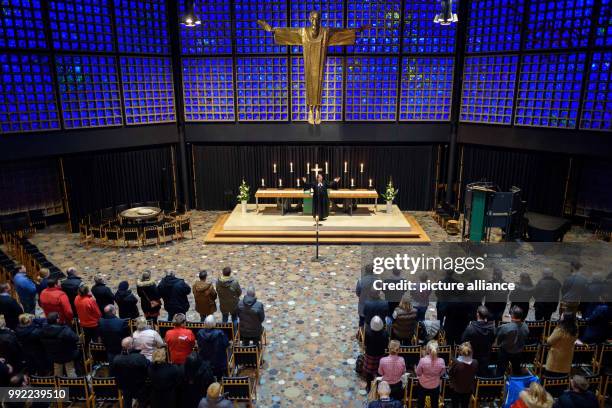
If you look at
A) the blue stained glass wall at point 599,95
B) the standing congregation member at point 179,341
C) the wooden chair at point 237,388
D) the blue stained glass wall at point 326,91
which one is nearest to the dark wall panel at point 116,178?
the blue stained glass wall at point 326,91

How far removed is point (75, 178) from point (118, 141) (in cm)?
196

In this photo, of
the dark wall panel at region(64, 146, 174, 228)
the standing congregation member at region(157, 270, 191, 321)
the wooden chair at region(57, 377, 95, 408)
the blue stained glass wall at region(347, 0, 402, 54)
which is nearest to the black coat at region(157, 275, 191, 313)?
the standing congregation member at region(157, 270, 191, 321)

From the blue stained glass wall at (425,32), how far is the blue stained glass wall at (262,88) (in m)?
4.71

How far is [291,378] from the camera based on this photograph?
8.48 metres

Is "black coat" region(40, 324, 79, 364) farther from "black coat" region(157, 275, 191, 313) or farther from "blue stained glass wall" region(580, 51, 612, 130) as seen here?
"blue stained glass wall" region(580, 51, 612, 130)

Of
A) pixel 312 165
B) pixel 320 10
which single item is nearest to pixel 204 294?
pixel 312 165

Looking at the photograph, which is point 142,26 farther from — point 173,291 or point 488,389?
point 488,389

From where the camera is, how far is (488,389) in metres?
6.88

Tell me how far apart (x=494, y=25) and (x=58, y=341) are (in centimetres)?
1611

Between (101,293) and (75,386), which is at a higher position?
(101,293)

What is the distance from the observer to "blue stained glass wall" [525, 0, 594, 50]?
1465 centimetres

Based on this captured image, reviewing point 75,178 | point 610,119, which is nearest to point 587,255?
point 610,119

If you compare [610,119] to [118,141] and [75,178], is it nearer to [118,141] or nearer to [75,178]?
[118,141]

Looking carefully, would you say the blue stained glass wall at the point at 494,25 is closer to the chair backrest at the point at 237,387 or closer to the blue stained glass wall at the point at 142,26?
the blue stained glass wall at the point at 142,26
